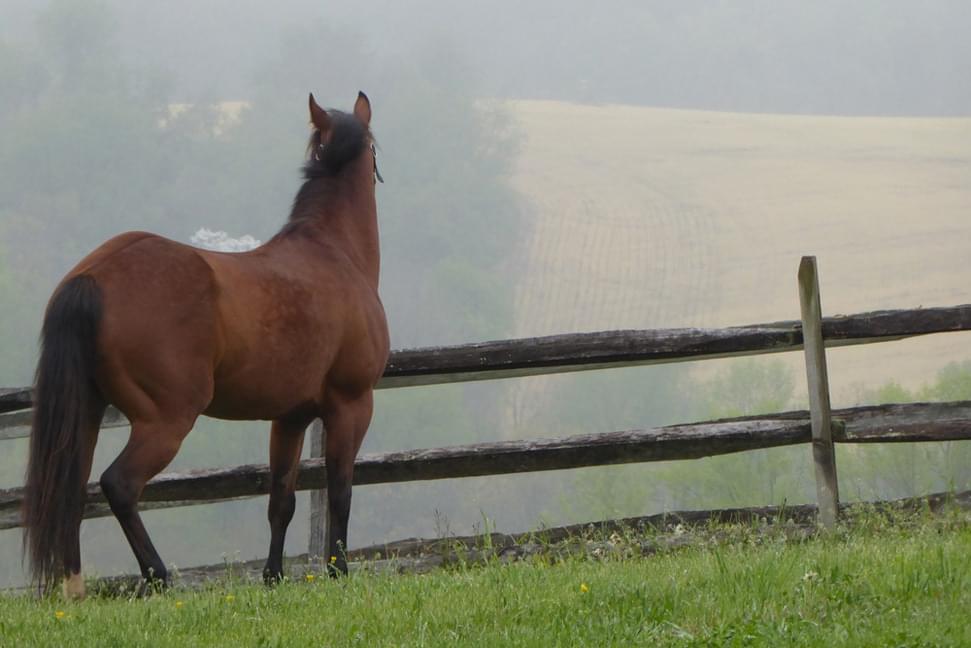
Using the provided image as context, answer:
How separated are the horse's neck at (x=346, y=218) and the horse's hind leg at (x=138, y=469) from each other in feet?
5.76

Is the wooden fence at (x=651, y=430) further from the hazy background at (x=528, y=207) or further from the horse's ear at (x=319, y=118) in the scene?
the hazy background at (x=528, y=207)

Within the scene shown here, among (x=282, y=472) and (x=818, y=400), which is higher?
(x=818, y=400)

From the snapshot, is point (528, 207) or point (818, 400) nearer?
point (818, 400)

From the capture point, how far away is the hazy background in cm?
6322

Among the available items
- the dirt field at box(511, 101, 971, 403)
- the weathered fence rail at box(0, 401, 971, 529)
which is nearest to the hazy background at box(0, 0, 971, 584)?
the dirt field at box(511, 101, 971, 403)

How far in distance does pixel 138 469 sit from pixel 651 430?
10.1 feet

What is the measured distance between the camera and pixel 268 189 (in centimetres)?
9900

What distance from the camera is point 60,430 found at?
552 cm

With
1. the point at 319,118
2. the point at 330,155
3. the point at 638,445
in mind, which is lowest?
the point at 638,445

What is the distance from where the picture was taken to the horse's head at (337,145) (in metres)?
7.18

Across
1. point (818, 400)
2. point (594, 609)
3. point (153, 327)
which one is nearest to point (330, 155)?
point (153, 327)

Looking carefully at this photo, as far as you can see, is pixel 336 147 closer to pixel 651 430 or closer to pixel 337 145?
pixel 337 145

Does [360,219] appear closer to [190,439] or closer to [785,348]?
[785,348]

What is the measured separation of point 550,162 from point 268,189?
25.7 metres
